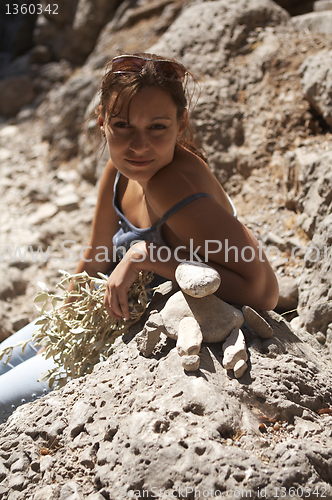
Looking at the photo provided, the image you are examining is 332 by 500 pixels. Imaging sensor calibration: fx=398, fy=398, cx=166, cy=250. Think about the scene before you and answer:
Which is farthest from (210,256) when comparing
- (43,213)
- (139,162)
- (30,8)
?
(30,8)

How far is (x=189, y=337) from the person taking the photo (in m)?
1.20

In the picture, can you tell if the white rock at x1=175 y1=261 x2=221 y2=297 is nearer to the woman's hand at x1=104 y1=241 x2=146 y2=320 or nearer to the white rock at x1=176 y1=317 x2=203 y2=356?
the white rock at x1=176 y1=317 x2=203 y2=356

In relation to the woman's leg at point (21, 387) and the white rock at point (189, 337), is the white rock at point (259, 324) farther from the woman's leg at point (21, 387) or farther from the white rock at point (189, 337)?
the woman's leg at point (21, 387)

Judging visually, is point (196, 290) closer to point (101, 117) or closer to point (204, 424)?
point (204, 424)

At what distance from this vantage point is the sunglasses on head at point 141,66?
151 centimetres

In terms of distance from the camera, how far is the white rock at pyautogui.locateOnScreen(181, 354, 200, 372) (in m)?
1.12

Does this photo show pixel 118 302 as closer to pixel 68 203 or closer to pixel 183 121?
pixel 183 121

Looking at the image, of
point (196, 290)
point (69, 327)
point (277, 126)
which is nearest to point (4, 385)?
point (69, 327)

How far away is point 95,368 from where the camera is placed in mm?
1371

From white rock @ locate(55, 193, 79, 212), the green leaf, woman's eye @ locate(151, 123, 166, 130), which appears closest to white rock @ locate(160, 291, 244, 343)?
the green leaf

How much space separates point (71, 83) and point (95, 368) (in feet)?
16.5

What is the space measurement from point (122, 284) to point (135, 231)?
41 cm

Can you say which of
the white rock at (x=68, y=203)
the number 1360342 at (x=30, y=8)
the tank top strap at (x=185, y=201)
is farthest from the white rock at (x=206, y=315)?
the number 1360342 at (x=30, y=8)

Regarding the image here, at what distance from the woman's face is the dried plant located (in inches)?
16.9
